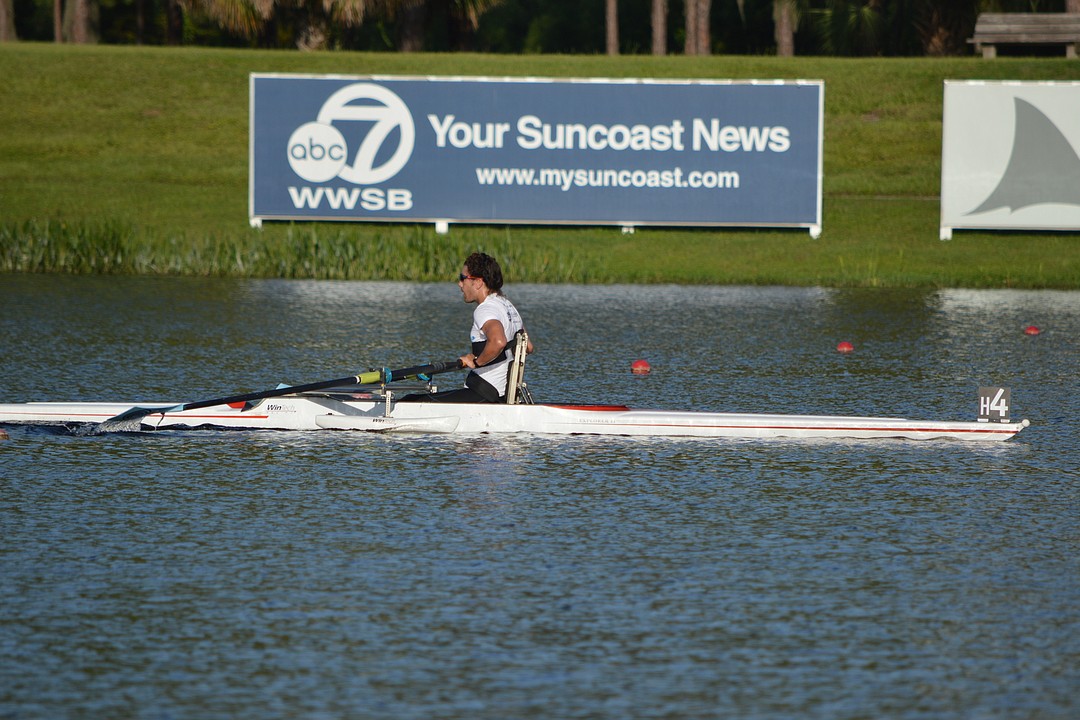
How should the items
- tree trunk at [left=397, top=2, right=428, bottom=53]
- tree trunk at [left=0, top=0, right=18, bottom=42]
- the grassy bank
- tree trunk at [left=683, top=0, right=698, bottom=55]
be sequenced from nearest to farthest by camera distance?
1. the grassy bank
2. tree trunk at [left=397, top=2, right=428, bottom=53]
3. tree trunk at [left=0, top=0, right=18, bottom=42]
4. tree trunk at [left=683, top=0, right=698, bottom=55]

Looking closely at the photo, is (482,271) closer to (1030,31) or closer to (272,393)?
(272,393)

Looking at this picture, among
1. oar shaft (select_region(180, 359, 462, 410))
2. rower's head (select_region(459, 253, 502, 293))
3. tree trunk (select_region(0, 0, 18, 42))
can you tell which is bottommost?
oar shaft (select_region(180, 359, 462, 410))

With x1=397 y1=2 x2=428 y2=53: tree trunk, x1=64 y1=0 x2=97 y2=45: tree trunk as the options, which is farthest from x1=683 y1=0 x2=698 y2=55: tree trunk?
x1=64 y1=0 x2=97 y2=45: tree trunk

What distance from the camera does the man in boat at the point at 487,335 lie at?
36.0 ft

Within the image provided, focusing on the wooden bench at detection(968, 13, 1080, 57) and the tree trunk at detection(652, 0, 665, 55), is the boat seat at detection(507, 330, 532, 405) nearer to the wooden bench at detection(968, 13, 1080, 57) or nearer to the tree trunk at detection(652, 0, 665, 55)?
the wooden bench at detection(968, 13, 1080, 57)

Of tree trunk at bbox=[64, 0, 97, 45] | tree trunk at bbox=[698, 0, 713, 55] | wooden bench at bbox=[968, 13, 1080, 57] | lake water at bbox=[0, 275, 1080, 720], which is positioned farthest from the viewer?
tree trunk at bbox=[698, 0, 713, 55]

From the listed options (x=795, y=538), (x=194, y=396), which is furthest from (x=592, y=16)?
(x=795, y=538)

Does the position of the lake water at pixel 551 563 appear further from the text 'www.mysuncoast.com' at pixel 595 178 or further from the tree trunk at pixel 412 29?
the tree trunk at pixel 412 29

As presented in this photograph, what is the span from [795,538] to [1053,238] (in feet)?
66.6

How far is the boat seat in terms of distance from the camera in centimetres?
1082

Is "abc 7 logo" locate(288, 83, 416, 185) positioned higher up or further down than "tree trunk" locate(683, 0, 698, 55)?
further down

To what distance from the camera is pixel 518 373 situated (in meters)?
10.9

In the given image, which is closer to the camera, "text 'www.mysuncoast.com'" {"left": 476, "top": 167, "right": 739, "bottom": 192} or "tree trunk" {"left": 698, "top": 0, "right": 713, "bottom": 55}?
"text 'www.mysuncoast.com'" {"left": 476, "top": 167, "right": 739, "bottom": 192}

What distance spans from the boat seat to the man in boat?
87 mm
